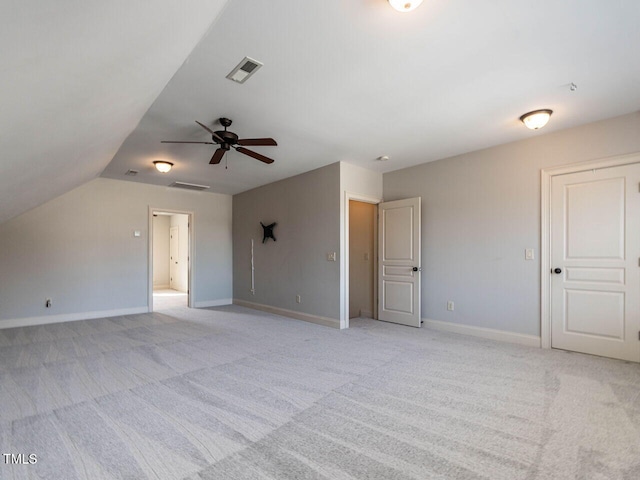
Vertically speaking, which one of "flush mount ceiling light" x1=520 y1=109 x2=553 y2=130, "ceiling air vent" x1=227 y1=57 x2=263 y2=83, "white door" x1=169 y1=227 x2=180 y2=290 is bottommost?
"white door" x1=169 y1=227 x2=180 y2=290

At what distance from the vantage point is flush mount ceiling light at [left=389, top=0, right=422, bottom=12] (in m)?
1.70

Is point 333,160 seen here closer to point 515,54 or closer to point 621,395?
point 515,54

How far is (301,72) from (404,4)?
0.94 metres

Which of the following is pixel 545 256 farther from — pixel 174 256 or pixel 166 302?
pixel 174 256

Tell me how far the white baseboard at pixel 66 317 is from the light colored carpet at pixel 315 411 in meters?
1.34

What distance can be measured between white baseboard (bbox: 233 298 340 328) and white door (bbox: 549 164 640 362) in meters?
2.85

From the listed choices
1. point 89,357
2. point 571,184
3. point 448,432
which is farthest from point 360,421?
point 571,184

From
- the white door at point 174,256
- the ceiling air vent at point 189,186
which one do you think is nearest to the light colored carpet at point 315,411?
the ceiling air vent at point 189,186

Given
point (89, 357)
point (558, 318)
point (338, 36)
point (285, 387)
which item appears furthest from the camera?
point (558, 318)

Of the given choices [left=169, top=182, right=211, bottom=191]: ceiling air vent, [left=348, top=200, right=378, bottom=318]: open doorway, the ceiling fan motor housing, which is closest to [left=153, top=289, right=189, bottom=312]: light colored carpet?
[left=169, top=182, right=211, bottom=191]: ceiling air vent

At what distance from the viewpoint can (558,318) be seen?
11.9 feet

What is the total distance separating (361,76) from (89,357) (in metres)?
3.97

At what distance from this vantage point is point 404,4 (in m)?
1.72

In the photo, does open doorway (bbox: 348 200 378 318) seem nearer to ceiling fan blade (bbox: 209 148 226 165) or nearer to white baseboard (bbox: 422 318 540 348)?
white baseboard (bbox: 422 318 540 348)
